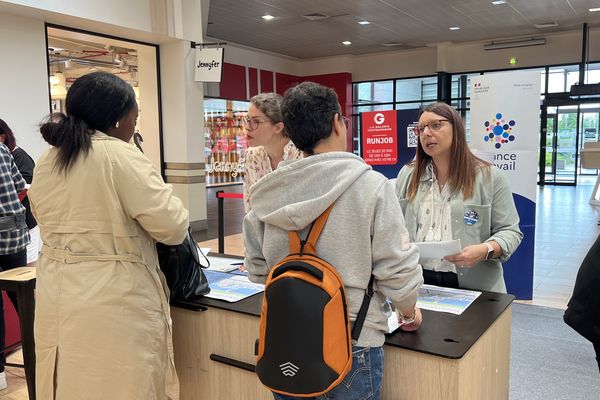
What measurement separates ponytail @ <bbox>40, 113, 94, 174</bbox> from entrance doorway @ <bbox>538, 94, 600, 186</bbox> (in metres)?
15.0

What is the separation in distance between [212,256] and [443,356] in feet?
5.10

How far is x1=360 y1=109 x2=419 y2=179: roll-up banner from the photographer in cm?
487

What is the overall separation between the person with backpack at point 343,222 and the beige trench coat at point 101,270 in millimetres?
510

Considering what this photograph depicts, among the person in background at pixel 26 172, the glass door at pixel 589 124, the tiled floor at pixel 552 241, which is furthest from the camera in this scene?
the glass door at pixel 589 124

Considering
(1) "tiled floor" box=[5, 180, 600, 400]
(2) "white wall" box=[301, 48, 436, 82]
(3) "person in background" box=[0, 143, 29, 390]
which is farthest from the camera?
(2) "white wall" box=[301, 48, 436, 82]

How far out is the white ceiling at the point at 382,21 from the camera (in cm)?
955

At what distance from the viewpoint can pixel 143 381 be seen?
1.69m

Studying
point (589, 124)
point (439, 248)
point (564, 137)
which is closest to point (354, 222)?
point (439, 248)

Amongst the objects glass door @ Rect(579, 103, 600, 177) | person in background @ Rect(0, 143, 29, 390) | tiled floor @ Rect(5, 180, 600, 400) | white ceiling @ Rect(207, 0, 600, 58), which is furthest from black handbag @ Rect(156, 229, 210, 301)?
glass door @ Rect(579, 103, 600, 177)

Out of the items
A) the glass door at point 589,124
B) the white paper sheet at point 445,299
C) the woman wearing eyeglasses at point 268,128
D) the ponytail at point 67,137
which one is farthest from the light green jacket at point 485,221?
the glass door at point 589,124

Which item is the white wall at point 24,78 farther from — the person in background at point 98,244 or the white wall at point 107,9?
the person in background at point 98,244

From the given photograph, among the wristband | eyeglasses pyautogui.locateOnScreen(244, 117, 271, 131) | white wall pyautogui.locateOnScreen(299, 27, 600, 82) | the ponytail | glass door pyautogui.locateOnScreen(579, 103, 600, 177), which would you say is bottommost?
the wristband

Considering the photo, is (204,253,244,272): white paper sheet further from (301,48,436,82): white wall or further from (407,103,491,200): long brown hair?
(301,48,436,82): white wall

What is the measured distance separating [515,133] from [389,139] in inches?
45.1
